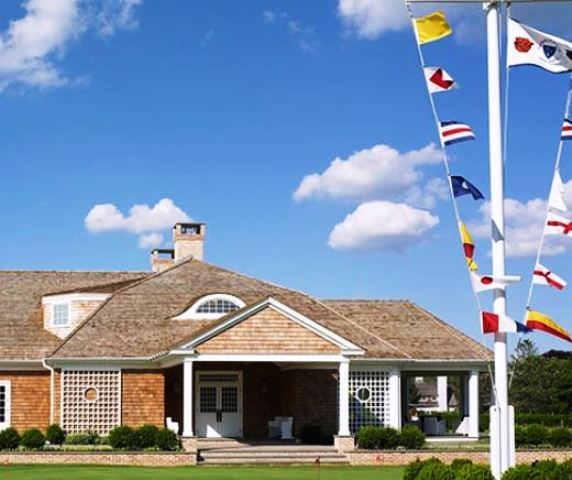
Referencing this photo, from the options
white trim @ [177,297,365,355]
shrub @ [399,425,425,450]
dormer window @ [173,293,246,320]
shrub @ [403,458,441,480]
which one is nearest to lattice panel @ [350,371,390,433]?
shrub @ [399,425,425,450]

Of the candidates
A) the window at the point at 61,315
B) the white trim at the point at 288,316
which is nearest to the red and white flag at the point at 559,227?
the white trim at the point at 288,316

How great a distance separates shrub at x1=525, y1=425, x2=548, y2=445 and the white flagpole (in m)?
18.6

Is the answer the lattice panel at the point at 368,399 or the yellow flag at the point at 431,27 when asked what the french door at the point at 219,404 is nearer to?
the lattice panel at the point at 368,399

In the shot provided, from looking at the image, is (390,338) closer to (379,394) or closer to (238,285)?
(379,394)

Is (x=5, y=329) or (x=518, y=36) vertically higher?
(x=518, y=36)

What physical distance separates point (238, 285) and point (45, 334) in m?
7.04

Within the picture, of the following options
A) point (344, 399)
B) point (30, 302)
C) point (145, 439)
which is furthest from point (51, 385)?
point (344, 399)

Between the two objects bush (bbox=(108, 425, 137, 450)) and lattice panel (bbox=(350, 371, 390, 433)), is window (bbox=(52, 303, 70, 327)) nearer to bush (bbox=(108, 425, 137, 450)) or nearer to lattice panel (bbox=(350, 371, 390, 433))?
bush (bbox=(108, 425, 137, 450))

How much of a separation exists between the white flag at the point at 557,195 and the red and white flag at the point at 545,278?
1.04m

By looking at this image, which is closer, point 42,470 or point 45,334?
point 42,470

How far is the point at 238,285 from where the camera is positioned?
41531 mm

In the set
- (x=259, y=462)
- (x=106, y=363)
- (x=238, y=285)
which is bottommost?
(x=259, y=462)

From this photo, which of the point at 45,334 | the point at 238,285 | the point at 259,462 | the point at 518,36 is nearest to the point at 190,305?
the point at 238,285

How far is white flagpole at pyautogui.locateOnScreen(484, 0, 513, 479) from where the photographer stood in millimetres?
18078
